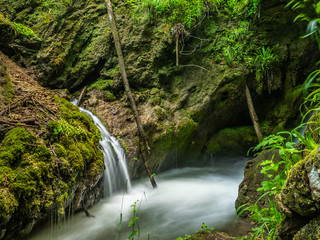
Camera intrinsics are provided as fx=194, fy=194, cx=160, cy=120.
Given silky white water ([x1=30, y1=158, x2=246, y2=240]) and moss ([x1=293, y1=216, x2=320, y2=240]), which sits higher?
moss ([x1=293, y1=216, x2=320, y2=240])

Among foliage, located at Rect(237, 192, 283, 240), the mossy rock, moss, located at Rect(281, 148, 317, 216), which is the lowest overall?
foliage, located at Rect(237, 192, 283, 240)

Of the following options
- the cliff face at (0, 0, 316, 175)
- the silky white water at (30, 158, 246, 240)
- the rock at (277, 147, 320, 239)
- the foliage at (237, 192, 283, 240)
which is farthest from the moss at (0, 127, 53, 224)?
the cliff face at (0, 0, 316, 175)

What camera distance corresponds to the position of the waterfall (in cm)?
476

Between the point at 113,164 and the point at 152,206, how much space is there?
1.42 metres

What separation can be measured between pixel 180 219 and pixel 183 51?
5889 mm

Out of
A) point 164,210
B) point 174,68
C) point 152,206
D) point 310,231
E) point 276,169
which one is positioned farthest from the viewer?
point 174,68

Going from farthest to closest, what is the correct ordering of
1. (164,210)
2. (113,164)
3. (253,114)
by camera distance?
1. (253,114)
2. (113,164)
3. (164,210)

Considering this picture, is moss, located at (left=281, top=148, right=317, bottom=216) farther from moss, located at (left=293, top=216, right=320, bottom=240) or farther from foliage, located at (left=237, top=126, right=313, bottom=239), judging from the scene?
foliage, located at (left=237, top=126, right=313, bottom=239)

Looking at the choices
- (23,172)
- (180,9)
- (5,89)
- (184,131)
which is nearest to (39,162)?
(23,172)

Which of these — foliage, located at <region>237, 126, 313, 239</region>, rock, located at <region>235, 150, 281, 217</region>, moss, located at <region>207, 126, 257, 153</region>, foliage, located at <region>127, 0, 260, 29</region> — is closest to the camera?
foliage, located at <region>237, 126, 313, 239</region>

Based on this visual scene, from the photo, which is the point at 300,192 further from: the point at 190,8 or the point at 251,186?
the point at 190,8

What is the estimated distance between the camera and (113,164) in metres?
4.98

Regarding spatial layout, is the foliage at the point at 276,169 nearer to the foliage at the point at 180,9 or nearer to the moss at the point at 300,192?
the moss at the point at 300,192

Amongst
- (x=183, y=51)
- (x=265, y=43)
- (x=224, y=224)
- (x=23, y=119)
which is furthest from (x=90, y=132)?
(x=265, y=43)
